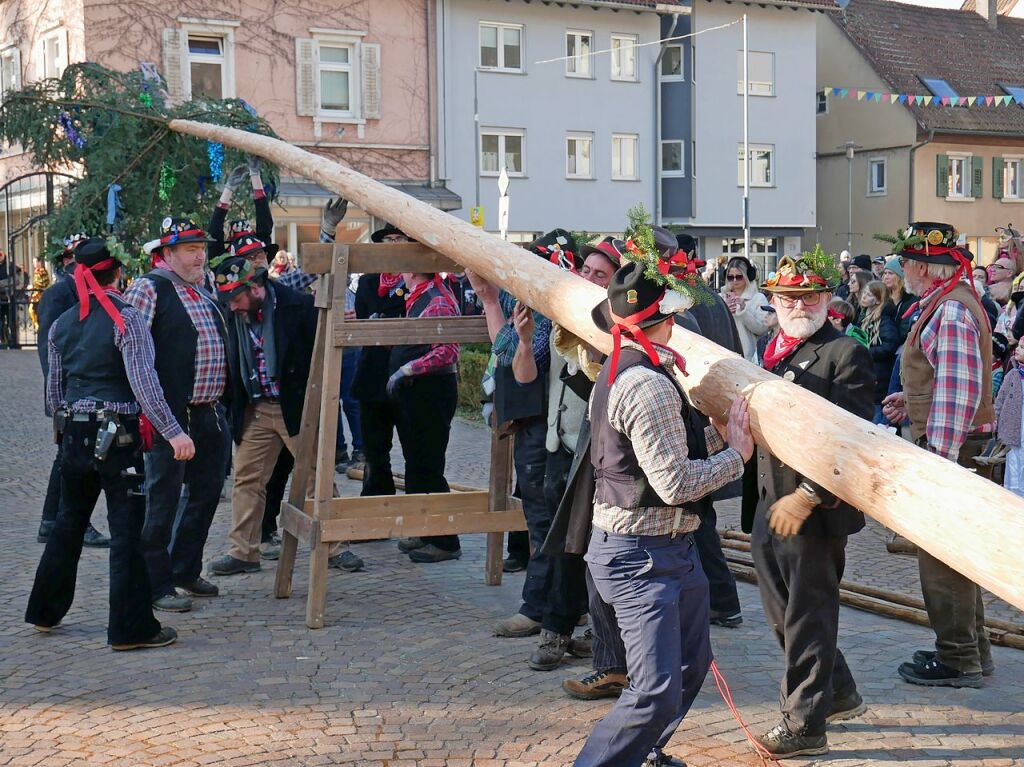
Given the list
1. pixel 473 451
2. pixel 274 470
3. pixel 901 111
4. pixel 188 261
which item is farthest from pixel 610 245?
pixel 901 111

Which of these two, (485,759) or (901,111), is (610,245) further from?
(901,111)

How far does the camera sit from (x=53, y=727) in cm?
521

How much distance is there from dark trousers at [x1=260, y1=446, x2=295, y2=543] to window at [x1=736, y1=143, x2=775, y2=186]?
1261 inches

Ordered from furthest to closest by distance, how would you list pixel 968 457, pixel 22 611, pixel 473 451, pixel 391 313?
1. pixel 473 451
2. pixel 391 313
3. pixel 22 611
4. pixel 968 457

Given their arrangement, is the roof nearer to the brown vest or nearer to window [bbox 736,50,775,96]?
window [bbox 736,50,775,96]

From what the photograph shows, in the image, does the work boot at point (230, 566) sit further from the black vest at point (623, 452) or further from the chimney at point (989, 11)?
the chimney at point (989, 11)

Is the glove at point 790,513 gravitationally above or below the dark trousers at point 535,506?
above

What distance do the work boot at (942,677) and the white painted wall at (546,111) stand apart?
2881cm

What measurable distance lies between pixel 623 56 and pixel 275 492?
2997 cm

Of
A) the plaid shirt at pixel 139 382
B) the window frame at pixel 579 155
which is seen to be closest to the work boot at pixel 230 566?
the plaid shirt at pixel 139 382

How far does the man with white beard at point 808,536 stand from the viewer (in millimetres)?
4859

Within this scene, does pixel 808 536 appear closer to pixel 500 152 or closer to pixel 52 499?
pixel 52 499

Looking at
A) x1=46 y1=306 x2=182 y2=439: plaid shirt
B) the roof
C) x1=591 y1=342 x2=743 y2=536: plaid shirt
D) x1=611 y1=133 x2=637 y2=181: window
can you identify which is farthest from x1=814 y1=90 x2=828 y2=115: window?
x1=591 y1=342 x2=743 y2=536: plaid shirt

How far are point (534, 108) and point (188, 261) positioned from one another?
29.0 meters
